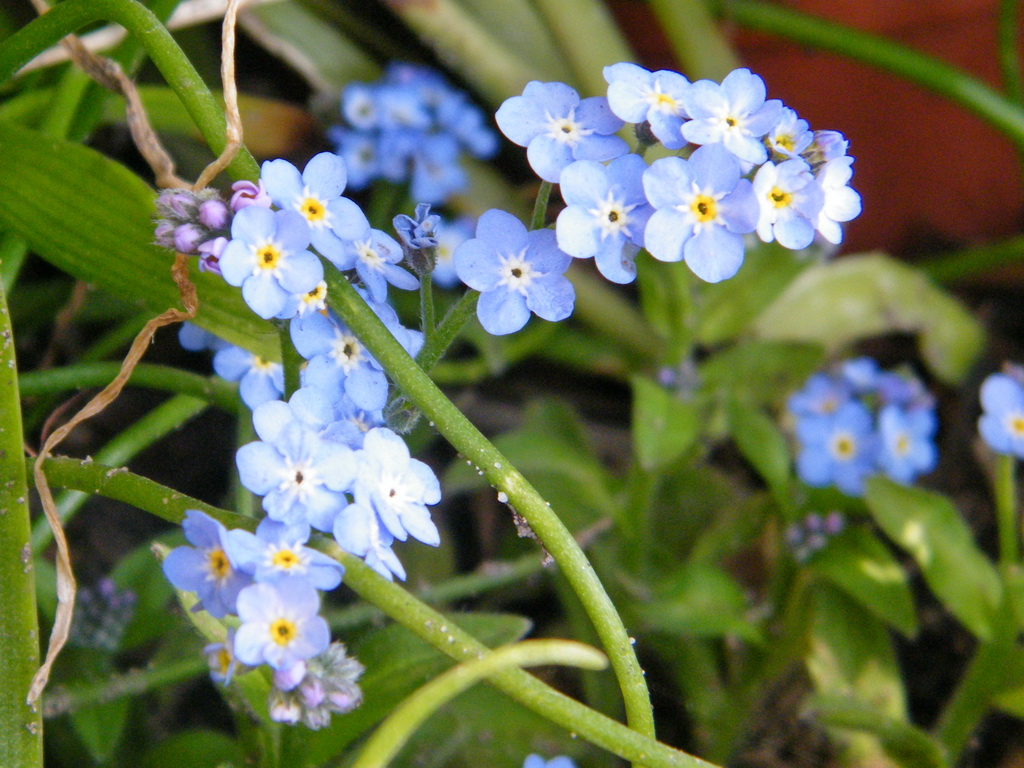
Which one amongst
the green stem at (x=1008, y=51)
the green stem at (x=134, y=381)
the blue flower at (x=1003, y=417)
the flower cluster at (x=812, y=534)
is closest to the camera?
the green stem at (x=134, y=381)

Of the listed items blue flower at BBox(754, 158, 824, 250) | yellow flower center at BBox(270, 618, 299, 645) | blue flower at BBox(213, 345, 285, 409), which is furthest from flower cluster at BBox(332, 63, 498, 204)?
yellow flower center at BBox(270, 618, 299, 645)

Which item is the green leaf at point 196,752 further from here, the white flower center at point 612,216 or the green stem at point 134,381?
the white flower center at point 612,216

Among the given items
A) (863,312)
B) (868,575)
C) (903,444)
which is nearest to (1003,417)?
(903,444)

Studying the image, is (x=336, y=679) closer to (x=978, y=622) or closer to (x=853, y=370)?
(x=978, y=622)

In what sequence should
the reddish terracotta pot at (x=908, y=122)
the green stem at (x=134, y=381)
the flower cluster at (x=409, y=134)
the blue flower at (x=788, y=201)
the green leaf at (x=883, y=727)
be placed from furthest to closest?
1. the reddish terracotta pot at (x=908, y=122)
2. the flower cluster at (x=409, y=134)
3. the green leaf at (x=883, y=727)
4. the green stem at (x=134, y=381)
5. the blue flower at (x=788, y=201)

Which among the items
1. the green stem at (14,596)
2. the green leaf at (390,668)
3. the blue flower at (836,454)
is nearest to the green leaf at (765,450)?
the blue flower at (836,454)

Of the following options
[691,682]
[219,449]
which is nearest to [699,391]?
[691,682]

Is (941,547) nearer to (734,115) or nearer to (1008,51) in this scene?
(734,115)

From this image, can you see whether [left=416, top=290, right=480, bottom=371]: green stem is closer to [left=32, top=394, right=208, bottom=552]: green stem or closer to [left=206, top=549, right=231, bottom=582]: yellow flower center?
[left=206, top=549, right=231, bottom=582]: yellow flower center
